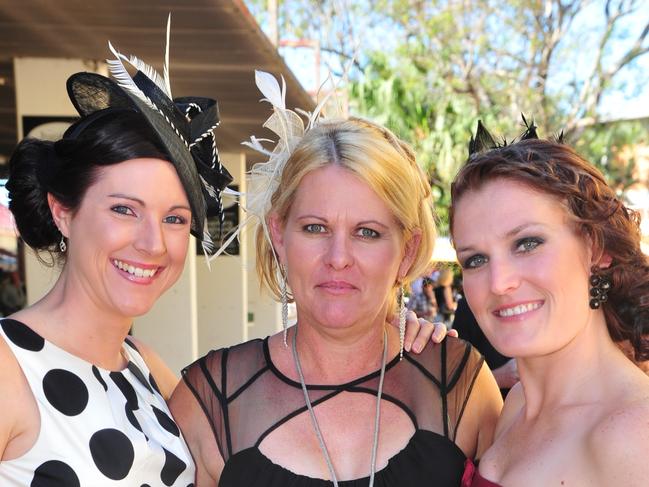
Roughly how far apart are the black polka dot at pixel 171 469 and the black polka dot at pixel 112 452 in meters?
→ 0.15

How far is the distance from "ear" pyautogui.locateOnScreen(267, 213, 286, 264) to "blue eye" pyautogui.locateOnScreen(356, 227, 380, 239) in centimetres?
29

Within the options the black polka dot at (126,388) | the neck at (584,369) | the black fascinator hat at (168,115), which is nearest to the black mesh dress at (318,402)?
the black polka dot at (126,388)

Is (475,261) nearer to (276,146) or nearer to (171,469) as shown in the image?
(276,146)

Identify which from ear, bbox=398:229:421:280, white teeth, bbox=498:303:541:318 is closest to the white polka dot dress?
ear, bbox=398:229:421:280

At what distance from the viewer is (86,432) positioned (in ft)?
5.65

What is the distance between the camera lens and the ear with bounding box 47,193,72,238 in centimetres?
194

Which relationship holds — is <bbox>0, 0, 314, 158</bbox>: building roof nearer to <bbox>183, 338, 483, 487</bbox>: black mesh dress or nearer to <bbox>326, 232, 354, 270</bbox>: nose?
<bbox>326, 232, 354, 270</bbox>: nose

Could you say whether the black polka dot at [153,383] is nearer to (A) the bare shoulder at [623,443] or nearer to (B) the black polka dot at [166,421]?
(B) the black polka dot at [166,421]

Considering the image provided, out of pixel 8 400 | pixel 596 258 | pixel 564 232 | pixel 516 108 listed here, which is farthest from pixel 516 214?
pixel 516 108

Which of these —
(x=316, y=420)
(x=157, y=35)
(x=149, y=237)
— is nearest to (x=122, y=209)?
(x=149, y=237)

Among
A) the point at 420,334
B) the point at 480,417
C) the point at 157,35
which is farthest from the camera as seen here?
the point at 157,35

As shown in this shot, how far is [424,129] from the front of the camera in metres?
14.5

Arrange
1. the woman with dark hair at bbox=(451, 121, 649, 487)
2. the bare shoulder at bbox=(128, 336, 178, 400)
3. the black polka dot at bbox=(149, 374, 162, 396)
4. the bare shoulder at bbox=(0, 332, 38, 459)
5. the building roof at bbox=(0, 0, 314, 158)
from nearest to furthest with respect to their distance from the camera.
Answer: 1. the bare shoulder at bbox=(0, 332, 38, 459)
2. the woman with dark hair at bbox=(451, 121, 649, 487)
3. the black polka dot at bbox=(149, 374, 162, 396)
4. the bare shoulder at bbox=(128, 336, 178, 400)
5. the building roof at bbox=(0, 0, 314, 158)

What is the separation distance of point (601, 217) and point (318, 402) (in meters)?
1.01
